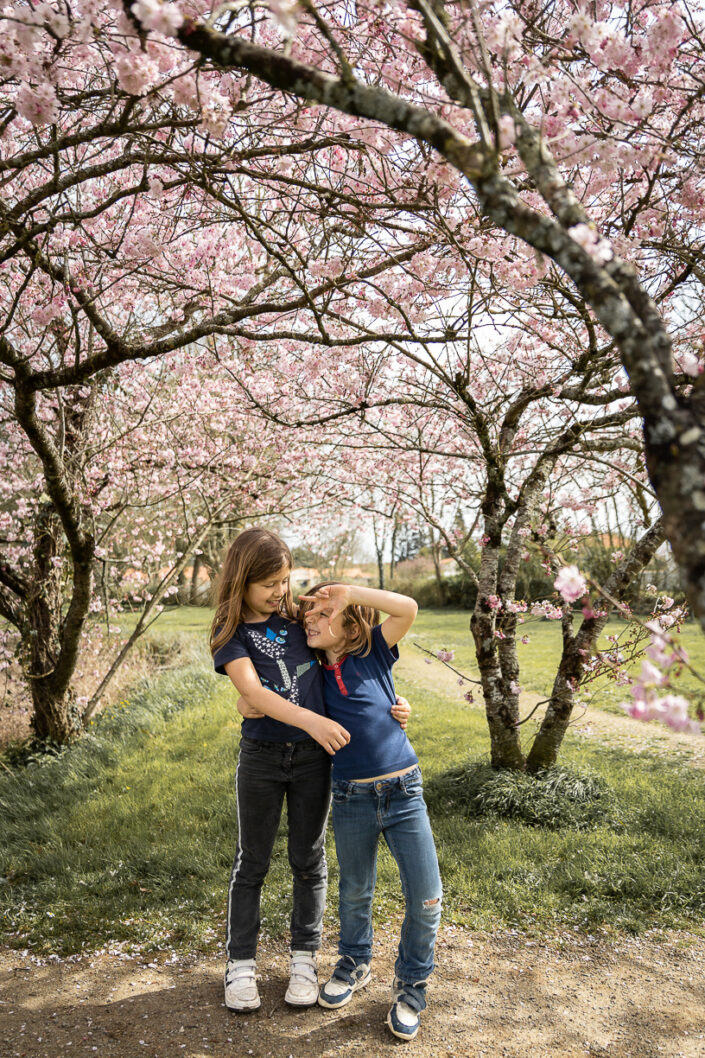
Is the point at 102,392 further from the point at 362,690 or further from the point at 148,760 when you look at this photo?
the point at 362,690

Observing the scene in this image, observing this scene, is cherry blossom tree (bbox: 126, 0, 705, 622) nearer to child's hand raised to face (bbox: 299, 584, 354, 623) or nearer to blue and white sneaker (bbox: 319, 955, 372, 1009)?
child's hand raised to face (bbox: 299, 584, 354, 623)

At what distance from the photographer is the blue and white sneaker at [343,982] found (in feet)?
8.35

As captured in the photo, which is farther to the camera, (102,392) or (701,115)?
(102,392)

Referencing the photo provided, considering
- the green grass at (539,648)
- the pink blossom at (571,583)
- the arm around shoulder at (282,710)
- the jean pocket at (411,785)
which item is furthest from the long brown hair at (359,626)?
the green grass at (539,648)

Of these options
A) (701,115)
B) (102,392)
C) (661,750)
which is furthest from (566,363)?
(102,392)

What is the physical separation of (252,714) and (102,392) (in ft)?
15.7

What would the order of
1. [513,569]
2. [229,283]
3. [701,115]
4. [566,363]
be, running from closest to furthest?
[701,115] < [513,569] < [566,363] < [229,283]

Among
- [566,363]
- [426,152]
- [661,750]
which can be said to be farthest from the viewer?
[661,750]

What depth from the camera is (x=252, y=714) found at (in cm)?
253

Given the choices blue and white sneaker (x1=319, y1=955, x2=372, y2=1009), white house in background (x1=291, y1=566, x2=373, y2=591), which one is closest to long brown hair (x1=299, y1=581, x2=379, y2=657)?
blue and white sneaker (x1=319, y1=955, x2=372, y2=1009)

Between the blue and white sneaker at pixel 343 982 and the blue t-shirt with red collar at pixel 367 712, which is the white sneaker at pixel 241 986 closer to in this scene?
the blue and white sneaker at pixel 343 982

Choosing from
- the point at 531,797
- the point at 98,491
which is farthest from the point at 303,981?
the point at 98,491

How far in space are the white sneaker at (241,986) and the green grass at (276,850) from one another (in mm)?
524

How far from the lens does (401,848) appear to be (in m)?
2.37
